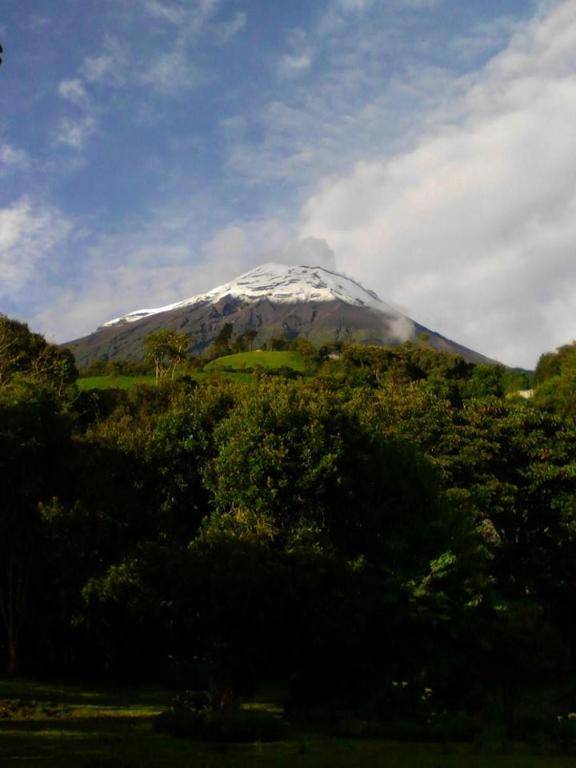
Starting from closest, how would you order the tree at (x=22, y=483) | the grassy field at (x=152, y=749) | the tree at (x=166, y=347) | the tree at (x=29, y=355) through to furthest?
1. the grassy field at (x=152, y=749)
2. the tree at (x=22, y=483)
3. the tree at (x=29, y=355)
4. the tree at (x=166, y=347)

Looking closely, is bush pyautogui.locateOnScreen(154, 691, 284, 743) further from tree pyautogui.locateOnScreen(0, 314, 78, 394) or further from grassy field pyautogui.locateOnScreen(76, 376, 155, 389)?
grassy field pyautogui.locateOnScreen(76, 376, 155, 389)

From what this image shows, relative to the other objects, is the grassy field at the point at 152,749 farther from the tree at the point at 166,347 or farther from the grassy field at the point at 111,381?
the grassy field at the point at 111,381

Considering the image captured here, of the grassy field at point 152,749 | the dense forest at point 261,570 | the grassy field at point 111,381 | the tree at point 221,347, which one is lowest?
the grassy field at point 152,749

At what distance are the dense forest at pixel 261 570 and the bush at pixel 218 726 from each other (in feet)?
8.20

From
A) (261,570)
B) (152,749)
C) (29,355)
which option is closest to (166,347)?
(29,355)

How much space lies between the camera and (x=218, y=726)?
17672 mm

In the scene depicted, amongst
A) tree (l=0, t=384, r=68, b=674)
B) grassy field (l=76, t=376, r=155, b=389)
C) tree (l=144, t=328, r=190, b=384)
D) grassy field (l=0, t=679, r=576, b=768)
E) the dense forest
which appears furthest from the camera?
grassy field (l=76, t=376, r=155, b=389)

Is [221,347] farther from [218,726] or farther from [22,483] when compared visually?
[218,726]

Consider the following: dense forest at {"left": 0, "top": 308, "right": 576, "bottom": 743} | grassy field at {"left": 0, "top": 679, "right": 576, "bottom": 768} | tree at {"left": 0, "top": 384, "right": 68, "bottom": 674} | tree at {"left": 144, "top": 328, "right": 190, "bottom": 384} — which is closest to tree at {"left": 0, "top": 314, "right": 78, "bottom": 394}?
dense forest at {"left": 0, "top": 308, "right": 576, "bottom": 743}

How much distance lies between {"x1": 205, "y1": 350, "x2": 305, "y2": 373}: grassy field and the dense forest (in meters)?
91.8

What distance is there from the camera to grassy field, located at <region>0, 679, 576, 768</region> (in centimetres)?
1456

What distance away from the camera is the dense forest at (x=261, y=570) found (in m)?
21.4

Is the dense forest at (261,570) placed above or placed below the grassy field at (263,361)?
below

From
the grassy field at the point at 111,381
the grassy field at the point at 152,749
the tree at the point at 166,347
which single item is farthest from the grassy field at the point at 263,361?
the grassy field at the point at 152,749
